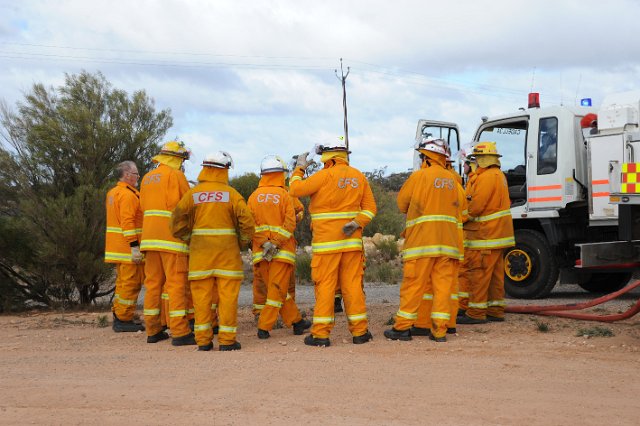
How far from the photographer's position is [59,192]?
11867mm

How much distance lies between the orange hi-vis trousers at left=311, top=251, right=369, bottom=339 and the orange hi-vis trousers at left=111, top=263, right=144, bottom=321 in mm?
2559

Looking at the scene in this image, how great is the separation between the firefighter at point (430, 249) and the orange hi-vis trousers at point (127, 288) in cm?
317

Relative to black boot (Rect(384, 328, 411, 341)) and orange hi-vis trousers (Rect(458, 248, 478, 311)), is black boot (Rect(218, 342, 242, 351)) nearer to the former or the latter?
black boot (Rect(384, 328, 411, 341))

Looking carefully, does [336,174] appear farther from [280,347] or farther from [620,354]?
[620,354]

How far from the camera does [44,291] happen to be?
37.6 feet

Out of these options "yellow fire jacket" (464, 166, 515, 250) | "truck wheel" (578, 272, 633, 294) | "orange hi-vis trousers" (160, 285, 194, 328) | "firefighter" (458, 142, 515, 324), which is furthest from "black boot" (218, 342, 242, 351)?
"truck wheel" (578, 272, 633, 294)

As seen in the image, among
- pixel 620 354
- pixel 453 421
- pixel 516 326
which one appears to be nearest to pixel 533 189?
pixel 516 326

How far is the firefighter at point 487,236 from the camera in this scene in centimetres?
884

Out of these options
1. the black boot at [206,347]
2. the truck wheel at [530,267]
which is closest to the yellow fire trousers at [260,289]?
the black boot at [206,347]

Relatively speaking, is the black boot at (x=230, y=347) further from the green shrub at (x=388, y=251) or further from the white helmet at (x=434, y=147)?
the green shrub at (x=388, y=251)

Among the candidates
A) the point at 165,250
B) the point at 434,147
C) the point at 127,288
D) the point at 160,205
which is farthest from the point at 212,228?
the point at 434,147

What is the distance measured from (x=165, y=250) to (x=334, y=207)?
1.86 metres

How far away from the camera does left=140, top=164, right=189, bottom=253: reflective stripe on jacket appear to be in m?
7.90

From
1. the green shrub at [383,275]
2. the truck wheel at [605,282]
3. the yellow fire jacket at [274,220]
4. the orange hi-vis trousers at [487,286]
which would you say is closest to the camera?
the yellow fire jacket at [274,220]
